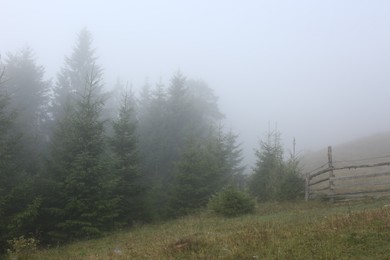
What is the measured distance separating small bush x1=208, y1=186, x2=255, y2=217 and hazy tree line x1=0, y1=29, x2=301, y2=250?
102 inches

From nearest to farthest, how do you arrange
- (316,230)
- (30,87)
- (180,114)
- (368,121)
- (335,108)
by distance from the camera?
(316,230), (30,87), (180,114), (368,121), (335,108)

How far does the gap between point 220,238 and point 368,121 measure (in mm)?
127117

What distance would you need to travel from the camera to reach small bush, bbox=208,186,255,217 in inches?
792

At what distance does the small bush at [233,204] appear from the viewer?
792 inches

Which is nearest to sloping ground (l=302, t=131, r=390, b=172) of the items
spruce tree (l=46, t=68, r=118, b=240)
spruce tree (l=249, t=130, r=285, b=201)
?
spruce tree (l=249, t=130, r=285, b=201)

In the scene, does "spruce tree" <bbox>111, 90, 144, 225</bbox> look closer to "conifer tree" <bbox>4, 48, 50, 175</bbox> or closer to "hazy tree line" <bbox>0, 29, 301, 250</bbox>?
"hazy tree line" <bbox>0, 29, 301, 250</bbox>

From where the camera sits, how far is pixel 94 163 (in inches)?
830

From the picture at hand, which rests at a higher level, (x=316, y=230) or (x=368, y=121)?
(x=368, y=121)

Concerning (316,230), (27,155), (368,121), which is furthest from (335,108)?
(316,230)

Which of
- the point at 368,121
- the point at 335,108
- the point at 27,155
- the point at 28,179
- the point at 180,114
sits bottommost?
the point at 28,179

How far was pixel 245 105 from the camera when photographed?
176 meters

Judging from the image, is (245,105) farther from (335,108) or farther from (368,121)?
(368,121)

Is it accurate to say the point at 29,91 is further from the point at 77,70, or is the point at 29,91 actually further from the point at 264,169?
the point at 264,169

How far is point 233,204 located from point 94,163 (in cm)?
806
